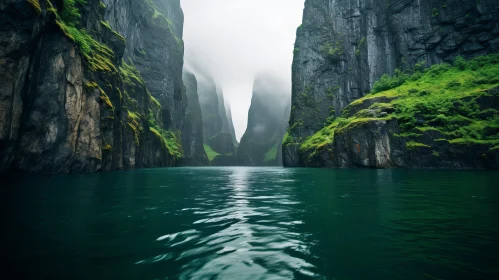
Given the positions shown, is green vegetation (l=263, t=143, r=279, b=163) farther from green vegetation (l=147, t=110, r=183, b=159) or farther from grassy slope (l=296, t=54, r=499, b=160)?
grassy slope (l=296, t=54, r=499, b=160)

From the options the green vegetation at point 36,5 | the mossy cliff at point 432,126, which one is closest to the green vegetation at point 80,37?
the green vegetation at point 36,5

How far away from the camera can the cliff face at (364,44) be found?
52.5 meters

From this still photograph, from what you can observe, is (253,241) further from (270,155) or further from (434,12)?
(270,155)

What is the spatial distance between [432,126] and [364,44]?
1767 inches

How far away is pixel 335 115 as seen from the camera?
239 feet

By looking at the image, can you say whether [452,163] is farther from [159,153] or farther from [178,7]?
[178,7]

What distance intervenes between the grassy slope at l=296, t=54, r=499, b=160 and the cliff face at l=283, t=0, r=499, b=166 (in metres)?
7.10

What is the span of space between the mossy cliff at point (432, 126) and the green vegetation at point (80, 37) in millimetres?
39619

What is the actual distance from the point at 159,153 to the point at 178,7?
11622 cm

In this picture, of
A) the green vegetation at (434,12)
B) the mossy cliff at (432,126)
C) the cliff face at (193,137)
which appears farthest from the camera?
the cliff face at (193,137)

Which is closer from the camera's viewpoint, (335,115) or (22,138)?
(22,138)

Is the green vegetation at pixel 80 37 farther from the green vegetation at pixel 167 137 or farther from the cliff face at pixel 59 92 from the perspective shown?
the green vegetation at pixel 167 137

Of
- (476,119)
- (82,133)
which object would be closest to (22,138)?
(82,133)

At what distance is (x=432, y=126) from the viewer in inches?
1382
